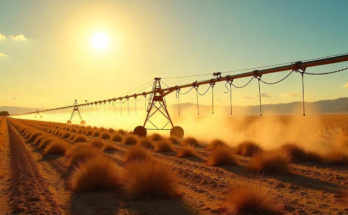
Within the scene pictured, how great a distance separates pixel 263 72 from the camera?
15305 millimetres

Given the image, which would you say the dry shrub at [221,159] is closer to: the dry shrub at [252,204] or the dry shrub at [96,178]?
the dry shrub at [96,178]

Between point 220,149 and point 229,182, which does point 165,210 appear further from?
point 220,149

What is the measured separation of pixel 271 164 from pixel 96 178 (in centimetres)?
666

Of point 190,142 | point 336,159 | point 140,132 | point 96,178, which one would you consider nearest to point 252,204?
point 96,178

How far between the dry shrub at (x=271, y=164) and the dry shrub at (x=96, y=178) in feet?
17.9

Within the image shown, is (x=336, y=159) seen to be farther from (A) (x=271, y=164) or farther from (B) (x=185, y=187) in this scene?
(B) (x=185, y=187)

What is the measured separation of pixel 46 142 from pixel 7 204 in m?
16.5

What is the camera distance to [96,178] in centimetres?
852

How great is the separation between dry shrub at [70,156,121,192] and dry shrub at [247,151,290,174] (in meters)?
5.47

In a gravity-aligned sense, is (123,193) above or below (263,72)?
below

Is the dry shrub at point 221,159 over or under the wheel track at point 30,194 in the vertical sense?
over

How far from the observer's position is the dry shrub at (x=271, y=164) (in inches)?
398

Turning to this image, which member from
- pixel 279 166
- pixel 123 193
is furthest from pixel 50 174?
pixel 279 166

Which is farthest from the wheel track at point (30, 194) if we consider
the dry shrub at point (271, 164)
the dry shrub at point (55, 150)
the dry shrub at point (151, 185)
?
the dry shrub at point (271, 164)
